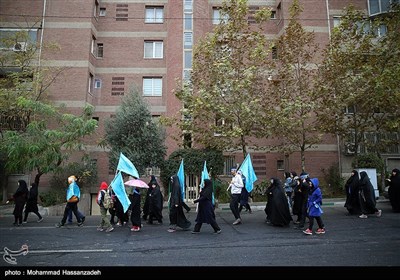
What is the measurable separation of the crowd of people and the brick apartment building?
8.47 meters

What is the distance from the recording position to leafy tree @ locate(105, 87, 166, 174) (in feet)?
55.5

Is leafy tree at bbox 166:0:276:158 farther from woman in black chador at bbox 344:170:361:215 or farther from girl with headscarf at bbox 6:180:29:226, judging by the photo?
girl with headscarf at bbox 6:180:29:226

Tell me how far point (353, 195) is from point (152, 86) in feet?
52.7

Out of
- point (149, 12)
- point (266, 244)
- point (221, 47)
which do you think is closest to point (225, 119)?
point (221, 47)

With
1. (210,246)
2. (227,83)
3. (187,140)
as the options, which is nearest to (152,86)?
(187,140)

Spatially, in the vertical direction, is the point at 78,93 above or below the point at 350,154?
above

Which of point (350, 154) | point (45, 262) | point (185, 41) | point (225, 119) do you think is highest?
point (185, 41)

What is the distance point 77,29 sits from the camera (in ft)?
72.3

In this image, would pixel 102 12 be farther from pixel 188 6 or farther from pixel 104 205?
pixel 104 205

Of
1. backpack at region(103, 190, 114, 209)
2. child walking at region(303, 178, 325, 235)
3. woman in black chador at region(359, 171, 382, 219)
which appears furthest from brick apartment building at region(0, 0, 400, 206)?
child walking at region(303, 178, 325, 235)

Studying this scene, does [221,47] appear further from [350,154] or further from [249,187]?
[350,154]

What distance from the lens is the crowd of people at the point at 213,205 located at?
949cm

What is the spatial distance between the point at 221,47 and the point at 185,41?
6.63 m

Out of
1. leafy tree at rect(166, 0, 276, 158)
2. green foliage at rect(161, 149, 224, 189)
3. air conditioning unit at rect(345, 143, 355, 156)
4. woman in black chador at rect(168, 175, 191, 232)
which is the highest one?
leafy tree at rect(166, 0, 276, 158)
